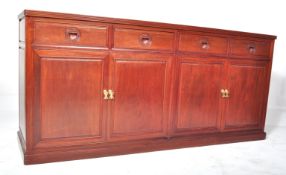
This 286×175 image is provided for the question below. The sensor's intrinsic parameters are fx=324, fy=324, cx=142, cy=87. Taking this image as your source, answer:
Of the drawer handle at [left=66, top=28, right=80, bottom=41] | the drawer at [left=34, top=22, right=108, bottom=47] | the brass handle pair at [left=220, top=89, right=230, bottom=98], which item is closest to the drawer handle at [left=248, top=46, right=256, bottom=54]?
the brass handle pair at [left=220, top=89, right=230, bottom=98]

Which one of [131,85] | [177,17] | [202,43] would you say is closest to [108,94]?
[131,85]

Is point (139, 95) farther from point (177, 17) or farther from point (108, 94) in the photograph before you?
point (177, 17)

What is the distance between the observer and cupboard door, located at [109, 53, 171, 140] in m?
2.18

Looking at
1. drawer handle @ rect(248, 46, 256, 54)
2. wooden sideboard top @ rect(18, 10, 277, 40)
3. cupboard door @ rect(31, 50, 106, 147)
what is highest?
wooden sideboard top @ rect(18, 10, 277, 40)

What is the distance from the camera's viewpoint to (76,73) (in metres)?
2.05

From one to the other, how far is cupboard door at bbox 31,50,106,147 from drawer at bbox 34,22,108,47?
0.06 m

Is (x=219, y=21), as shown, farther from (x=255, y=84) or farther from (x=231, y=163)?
(x=231, y=163)

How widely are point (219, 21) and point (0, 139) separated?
105 inches

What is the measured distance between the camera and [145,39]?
7.27ft

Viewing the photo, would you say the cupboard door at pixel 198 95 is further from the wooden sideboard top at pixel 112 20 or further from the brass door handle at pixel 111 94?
the brass door handle at pixel 111 94

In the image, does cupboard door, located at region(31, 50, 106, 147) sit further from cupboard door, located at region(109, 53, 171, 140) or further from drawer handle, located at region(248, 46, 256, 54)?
drawer handle, located at region(248, 46, 256, 54)

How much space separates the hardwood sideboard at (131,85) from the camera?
198 cm

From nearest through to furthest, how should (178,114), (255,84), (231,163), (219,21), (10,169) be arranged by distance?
(10,169)
(231,163)
(178,114)
(255,84)
(219,21)

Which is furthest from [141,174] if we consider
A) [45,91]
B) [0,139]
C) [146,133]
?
[0,139]
